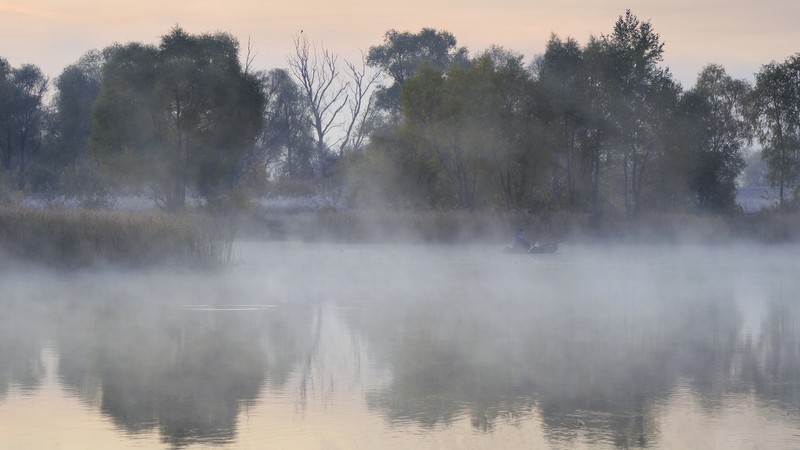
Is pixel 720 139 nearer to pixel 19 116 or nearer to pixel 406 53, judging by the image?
pixel 406 53

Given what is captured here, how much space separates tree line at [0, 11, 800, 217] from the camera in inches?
1949

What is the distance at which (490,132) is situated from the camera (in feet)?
179

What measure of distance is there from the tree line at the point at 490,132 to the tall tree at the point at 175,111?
6 centimetres

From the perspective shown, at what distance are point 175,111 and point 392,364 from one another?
124 feet

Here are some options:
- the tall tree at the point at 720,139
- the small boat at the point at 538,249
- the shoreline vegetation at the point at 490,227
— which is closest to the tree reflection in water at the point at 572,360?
the small boat at the point at 538,249

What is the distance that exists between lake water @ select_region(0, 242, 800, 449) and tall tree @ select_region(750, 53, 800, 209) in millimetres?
35112

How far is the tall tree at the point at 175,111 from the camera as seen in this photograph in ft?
160

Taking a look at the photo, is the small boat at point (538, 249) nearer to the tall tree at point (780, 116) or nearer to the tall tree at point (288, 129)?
the tall tree at point (780, 116)

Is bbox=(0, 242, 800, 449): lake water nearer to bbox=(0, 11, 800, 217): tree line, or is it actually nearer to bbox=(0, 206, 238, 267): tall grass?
bbox=(0, 206, 238, 267): tall grass

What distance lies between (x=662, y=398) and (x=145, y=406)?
16.4 feet

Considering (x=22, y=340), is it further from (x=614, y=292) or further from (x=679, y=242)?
(x=679, y=242)

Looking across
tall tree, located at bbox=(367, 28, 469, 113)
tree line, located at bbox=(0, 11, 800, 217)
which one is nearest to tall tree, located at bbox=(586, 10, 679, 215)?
tree line, located at bbox=(0, 11, 800, 217)

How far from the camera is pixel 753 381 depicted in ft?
41.7

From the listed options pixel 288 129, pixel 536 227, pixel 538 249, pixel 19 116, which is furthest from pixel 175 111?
pixel 288 129
